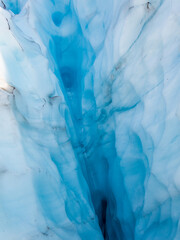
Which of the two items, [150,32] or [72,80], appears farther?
[72,80]

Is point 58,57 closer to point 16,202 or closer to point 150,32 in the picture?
point 150,32

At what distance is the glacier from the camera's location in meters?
0.86

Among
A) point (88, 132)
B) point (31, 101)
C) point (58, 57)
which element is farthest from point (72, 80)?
point (31, 101)

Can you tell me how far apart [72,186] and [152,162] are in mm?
350

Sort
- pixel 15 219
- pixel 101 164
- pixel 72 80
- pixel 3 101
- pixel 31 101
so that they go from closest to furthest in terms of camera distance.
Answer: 1. pixel 15 219
2. pixel 3 101
3. pixel 31 101
4. pixel 101 164
5. pixel 72 80

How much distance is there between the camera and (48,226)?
854 mm

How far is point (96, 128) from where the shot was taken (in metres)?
1.24

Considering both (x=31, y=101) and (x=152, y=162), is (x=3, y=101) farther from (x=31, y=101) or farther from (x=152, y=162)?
(x=152, y=162)

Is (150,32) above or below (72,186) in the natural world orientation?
above

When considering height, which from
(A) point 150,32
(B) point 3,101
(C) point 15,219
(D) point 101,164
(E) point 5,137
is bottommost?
(D) point 101,164

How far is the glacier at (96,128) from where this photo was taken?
2.84ft

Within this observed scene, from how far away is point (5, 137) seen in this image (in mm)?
889

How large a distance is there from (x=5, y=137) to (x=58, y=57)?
28.7 inches

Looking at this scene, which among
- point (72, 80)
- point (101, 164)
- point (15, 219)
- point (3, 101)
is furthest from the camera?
point (72, 80)
